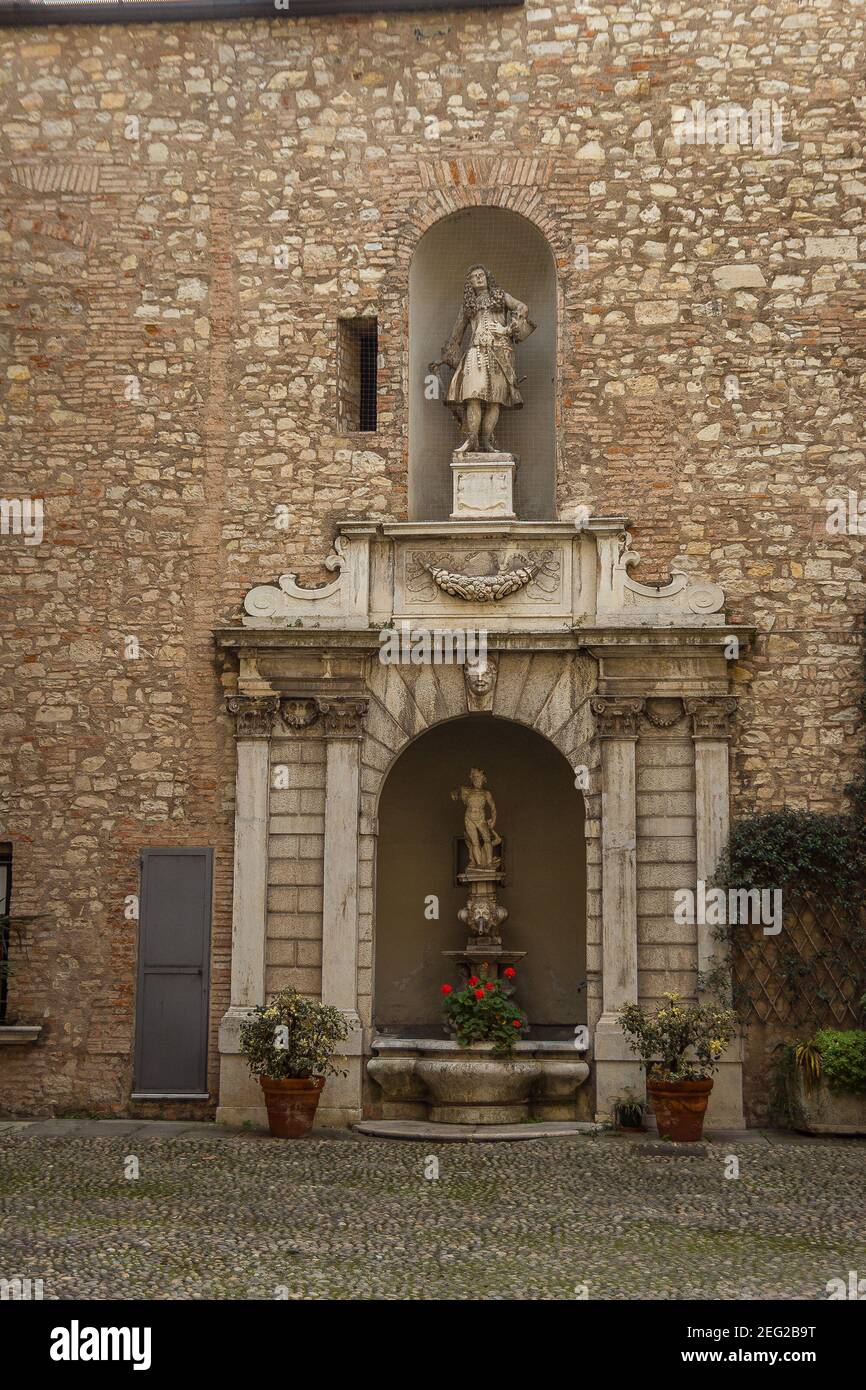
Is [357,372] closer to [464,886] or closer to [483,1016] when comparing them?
[464,886]

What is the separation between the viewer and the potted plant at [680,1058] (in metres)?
10.4

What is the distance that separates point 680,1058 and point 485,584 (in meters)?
3.78

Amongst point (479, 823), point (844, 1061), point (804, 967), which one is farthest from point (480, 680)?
point (844, 1061)

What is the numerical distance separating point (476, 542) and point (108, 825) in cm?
361

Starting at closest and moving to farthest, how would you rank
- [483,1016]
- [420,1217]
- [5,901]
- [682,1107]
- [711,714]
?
1. [420,1217]
2. [682,1107]
3. [483,1016]
4. [711,714]
5. [5,901]

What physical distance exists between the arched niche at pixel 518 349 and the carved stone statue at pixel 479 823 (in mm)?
2248

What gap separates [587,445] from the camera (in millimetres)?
11914

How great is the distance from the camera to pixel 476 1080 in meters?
10.9

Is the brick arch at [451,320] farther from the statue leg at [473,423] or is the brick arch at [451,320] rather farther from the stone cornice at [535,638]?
the stone cornice at [535,638]

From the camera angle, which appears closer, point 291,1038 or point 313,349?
point 291,1038

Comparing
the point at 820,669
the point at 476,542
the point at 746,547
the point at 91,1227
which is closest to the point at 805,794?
the point at 820,669

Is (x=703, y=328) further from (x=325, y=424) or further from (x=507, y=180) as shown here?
(x=325, y=424)

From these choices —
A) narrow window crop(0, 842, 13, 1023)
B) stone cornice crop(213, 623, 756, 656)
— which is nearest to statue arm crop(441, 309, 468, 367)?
stone cornice crop(213, 623, 756, 656)

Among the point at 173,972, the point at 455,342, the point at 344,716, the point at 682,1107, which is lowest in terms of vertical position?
the point at 682,1107
